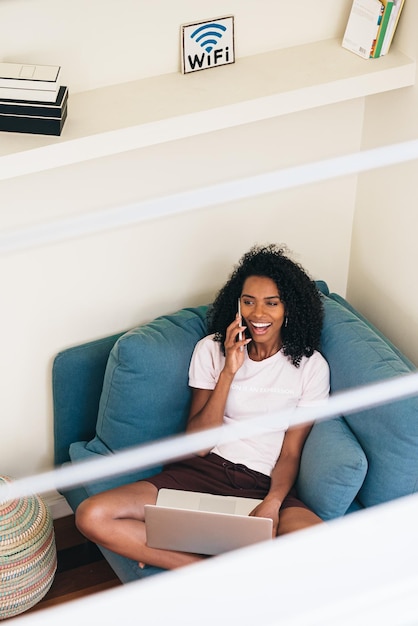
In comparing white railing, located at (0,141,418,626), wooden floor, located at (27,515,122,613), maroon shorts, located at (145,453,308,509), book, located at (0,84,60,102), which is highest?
book, located at (0,84,60,102)

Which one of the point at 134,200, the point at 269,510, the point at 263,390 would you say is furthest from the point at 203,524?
the point at 134,200

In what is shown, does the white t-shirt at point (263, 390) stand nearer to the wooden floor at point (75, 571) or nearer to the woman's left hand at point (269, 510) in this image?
the woman's left hand at point (269, 510)

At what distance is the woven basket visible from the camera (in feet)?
7.05

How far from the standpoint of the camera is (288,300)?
220 centimetres

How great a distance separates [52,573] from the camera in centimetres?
227

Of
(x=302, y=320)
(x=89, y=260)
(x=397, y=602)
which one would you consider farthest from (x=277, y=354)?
(x=397, y=602)

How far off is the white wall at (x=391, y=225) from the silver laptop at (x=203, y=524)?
0.72 metres

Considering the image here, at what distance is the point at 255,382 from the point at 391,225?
1.94 ft

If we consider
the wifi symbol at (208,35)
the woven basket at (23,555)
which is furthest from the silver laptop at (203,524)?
the wifi symbol at (208,35)

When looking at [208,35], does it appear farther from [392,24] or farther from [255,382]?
[255,382]

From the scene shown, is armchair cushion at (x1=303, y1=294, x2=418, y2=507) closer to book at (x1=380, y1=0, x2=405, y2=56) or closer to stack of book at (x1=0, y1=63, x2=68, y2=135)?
book at (x1=380, y1=0, x2=405, y2=56)

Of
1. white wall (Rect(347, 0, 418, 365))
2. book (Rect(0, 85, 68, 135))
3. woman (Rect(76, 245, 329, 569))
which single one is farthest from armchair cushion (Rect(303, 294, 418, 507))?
book (Rect(0, 85, 68, 135))

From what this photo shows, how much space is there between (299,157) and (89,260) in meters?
0.64

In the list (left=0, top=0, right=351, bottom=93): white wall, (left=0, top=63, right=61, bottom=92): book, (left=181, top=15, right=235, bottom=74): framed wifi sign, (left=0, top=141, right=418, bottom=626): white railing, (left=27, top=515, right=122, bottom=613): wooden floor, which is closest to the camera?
(left=0, top=141, right=418, bottom=626): white railing
